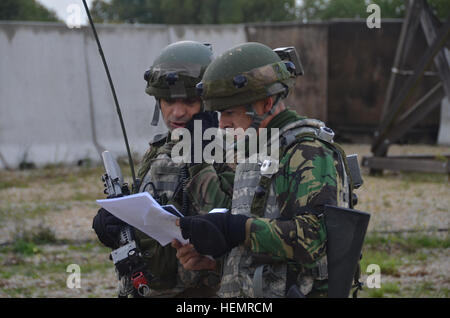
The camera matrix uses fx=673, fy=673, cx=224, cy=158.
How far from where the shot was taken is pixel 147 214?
2295 mm

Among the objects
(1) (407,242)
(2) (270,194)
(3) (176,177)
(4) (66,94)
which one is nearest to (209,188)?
(3) (176,177)

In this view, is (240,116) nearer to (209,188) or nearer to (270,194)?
(270,194)

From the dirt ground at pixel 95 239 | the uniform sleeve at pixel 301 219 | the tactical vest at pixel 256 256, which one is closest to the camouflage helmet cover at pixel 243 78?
the tactical vest at pixel 256 256

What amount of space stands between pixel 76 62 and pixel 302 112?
443cm

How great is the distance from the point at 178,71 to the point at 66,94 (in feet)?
28.4

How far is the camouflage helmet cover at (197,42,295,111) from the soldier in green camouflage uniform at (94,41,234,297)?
0.44 m

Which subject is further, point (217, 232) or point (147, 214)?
point (147, 214)

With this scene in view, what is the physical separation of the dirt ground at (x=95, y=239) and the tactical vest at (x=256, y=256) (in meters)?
2.77

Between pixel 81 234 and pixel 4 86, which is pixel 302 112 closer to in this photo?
pixel 4 86

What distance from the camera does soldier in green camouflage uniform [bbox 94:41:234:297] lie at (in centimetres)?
277

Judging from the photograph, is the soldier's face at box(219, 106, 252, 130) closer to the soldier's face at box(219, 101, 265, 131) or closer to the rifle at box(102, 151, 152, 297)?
the soldier's face at box(219, 101, 265, 131)

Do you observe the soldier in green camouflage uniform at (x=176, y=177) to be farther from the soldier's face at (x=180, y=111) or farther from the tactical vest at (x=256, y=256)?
the tactical vest at (x=256, y=256)

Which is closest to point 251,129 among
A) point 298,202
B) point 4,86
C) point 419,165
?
point 298,202

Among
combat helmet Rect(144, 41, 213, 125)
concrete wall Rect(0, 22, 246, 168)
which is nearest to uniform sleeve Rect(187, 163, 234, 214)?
combat helmet Rect(144, 41, 213, 125)
